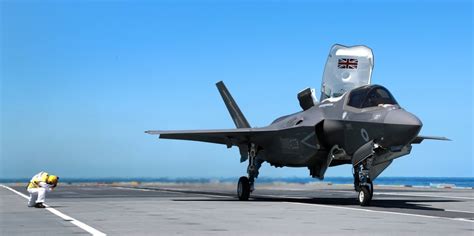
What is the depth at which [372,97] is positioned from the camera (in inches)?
763

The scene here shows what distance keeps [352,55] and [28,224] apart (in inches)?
518

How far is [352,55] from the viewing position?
74.0 feet

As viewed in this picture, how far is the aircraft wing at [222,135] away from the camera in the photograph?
78.9ft

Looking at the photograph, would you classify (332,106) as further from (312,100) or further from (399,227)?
(399,227)

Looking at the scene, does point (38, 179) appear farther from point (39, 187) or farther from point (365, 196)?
point (365, 196)

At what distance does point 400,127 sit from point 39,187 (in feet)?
31.8

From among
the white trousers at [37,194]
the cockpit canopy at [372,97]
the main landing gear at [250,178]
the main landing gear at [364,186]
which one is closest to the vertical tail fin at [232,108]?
the main landing gear at [250,178]

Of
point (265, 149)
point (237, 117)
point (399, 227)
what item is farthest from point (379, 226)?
point (237, 117)

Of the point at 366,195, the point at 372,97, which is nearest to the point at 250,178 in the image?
the point at 366,195

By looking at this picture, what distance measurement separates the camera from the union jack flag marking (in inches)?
883

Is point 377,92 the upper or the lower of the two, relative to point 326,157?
upper

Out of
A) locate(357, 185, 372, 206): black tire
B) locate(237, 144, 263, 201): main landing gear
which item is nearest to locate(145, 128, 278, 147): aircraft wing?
locate(237, 144, 263, 201): main landing gear

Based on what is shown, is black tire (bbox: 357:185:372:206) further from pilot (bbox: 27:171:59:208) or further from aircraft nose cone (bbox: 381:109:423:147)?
pilot (bbox: 27:171:59:208)

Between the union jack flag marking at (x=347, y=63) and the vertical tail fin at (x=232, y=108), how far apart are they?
8015 millimetres
